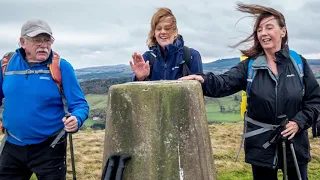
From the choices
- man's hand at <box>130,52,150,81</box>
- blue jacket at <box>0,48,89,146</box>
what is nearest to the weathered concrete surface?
man's hand at <box>130,52,150,81</box>

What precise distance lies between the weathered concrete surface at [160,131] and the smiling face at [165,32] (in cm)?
156

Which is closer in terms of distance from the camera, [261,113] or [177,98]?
[177,98]

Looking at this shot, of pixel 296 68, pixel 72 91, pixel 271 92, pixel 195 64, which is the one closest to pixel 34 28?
pixel 72 91

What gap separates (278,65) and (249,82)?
452 millimetres

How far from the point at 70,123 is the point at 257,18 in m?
2.96

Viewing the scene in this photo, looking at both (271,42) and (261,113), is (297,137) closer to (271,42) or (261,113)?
(261,113)

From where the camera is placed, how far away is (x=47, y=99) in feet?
18.6

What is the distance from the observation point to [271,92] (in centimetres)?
557

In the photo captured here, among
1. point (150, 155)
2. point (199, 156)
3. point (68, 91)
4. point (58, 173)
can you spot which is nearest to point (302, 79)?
point (199, 156)

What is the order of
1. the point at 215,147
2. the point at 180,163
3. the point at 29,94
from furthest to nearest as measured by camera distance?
the point at 215,147, the point at 29,94, the point at 180,163

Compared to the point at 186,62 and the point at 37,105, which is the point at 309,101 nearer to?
the point at 186,62

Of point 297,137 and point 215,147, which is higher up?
point 297,137

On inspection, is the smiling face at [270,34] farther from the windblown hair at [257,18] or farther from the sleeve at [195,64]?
the sleeve at [195,64]

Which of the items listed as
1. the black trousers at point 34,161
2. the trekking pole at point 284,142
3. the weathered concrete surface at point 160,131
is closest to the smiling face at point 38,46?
the black trousers at point 34,161
